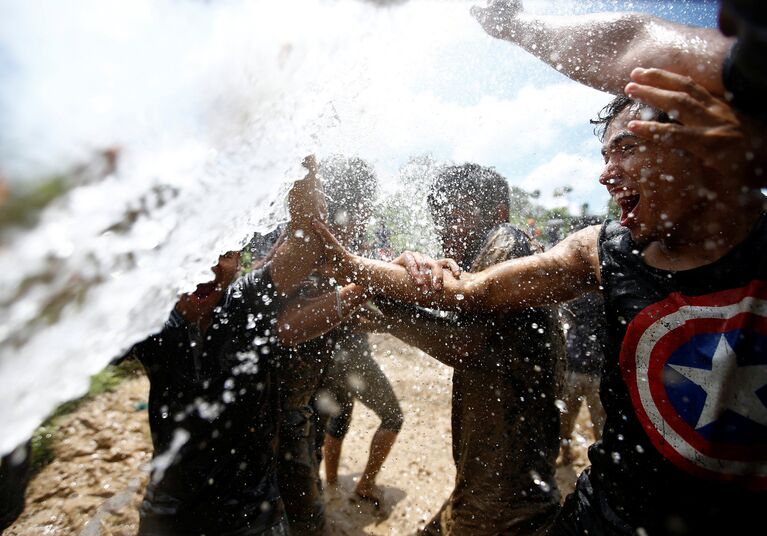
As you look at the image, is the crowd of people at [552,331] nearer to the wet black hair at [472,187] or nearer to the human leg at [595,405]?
the wet black hair at [472,187]

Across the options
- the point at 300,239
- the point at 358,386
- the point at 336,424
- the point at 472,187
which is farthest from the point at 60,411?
the point at 472,187

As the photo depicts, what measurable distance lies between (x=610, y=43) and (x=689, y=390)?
1402 mm

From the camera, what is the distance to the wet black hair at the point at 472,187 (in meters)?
3.00

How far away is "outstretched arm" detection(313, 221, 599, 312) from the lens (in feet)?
6.34

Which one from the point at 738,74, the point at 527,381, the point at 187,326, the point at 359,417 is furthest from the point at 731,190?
the point at 359,417

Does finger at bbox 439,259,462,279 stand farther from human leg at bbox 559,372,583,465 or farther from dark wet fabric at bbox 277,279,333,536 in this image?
human leg at bbox 559,372,583,465

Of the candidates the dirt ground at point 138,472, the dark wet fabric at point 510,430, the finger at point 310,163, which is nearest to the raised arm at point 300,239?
the finger at point 310,163

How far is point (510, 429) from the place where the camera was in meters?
2.20

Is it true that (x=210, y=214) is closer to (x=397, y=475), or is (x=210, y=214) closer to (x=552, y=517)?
(x=552, y=517)


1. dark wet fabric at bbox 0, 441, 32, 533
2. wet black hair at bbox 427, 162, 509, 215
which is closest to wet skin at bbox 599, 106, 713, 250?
wet black hair at bbox 427, 162, 509, 215

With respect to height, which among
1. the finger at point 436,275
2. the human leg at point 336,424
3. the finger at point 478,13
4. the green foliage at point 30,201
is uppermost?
the green foliage at point 30,201

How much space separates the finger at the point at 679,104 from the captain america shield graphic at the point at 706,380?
553mm

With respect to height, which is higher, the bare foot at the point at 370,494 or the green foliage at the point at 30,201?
the green foliage at the point at 30,201

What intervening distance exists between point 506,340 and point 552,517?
1.01 meters
